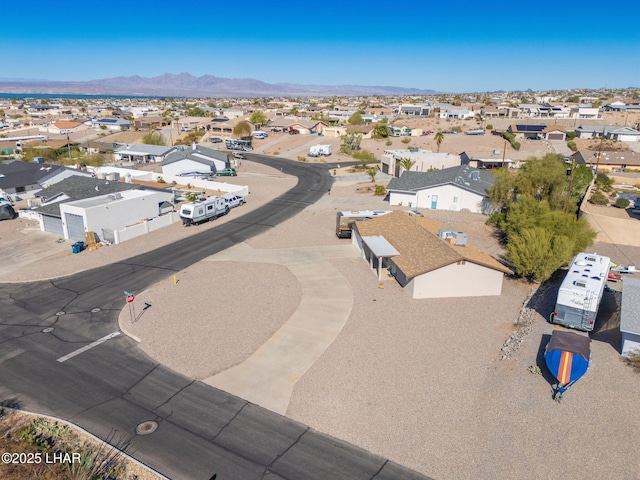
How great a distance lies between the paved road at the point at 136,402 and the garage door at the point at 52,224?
13135 mm

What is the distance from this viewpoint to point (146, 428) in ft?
55.3

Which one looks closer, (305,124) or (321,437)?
(321,437)

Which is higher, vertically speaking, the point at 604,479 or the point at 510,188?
the point at 510,188

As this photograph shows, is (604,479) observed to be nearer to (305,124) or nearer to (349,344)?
(349,344)

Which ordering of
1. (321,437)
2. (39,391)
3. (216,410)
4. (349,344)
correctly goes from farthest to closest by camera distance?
(349,344)
(39,391)
(216,410)
(321,437)

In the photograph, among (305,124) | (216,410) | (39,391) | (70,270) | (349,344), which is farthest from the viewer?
(305,124)

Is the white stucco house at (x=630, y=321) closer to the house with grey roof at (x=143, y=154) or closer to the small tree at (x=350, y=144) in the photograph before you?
the house with grey roof at (x=143, y=154)

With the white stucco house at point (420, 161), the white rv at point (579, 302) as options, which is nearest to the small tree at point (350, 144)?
the white stucco house at point (420, 161)

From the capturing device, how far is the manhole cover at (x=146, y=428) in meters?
16.6

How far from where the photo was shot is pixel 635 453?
15.6m

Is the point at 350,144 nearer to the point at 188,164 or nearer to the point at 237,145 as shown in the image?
the point at 237,145

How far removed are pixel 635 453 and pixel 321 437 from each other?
11.1 m

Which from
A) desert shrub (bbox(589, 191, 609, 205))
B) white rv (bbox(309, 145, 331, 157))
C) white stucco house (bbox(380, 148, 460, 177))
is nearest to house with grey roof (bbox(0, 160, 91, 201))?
white stucco house (bbox(380, 148, 460, 177))

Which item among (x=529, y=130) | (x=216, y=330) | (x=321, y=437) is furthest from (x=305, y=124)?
(x=321, y=437)
